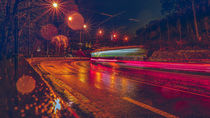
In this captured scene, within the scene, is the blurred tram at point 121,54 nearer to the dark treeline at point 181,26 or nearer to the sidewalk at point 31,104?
the dark treeline at point 181,26

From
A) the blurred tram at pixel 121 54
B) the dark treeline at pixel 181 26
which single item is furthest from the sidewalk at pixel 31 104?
the dark treeline at pixel 181 26

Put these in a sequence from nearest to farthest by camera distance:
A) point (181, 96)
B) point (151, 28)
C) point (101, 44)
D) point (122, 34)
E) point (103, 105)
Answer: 1. point (103, 105)
2. point (181, 96)
3. point (151, 28)
4. point (101, 44)
5. point (122, 34)

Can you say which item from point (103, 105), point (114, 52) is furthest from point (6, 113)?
point (114, 52)

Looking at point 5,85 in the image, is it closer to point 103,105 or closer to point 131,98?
point 103,105

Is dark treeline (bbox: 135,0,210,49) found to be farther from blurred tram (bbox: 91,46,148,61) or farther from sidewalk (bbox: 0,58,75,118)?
sidewalk (bbox: 0,58,75,118)

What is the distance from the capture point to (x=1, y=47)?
25.9 feet

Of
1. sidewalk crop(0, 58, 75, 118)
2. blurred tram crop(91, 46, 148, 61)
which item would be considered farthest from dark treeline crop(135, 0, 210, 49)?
sidewalk crop(0, 58, 75, 118)

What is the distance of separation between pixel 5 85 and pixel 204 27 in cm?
4111

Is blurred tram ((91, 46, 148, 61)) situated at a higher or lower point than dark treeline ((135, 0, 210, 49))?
lower

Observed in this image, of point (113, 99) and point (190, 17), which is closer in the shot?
point (113, 99)

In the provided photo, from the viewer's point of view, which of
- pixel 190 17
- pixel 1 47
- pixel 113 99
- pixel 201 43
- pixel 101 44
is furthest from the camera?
pixel 101 44

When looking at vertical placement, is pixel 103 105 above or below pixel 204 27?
below

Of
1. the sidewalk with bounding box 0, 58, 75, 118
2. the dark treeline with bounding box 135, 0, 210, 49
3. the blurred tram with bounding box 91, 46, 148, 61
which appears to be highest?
the dark treeline with bounding box 135, 0, 210, 49

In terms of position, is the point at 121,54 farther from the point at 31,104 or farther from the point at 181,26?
the point at 181,26
